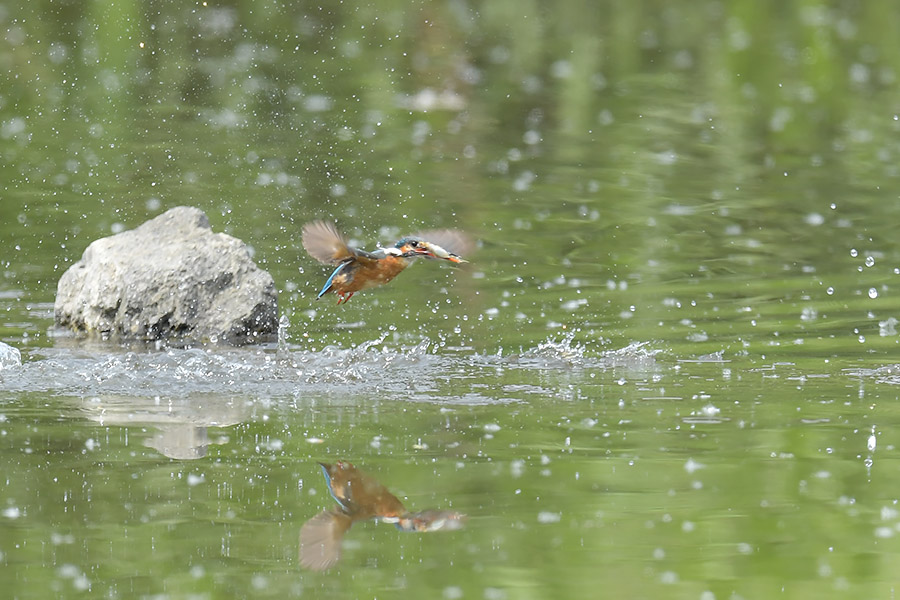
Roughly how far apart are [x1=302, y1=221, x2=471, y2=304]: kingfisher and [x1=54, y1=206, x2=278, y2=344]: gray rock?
3.97 feet

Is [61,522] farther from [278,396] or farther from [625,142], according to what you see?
[625,142]

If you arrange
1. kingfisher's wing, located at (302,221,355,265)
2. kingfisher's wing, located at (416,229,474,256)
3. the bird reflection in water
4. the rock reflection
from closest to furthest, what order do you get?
the bird reflection in water < the rock reflection < kingfisher's wing, located at (302,221,355,265) < kingfisher's wing, located at (416,229,474,256)

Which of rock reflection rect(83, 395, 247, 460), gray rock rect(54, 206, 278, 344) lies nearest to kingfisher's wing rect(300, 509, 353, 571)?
rock reflection rect(83, 395, 247, 460)

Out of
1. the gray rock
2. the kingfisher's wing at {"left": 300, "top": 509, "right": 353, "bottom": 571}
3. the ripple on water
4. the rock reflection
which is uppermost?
the gray rock

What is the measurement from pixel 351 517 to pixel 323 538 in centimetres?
28

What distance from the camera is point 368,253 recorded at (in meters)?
8.03

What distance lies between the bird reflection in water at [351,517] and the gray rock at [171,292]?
122 inches

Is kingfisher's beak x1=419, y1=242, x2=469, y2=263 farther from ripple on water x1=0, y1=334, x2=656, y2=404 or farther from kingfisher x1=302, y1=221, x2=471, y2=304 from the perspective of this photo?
ripple on water x1=0, y1=334, x2=656, y2=404

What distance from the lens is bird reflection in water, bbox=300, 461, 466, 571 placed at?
5695 mm

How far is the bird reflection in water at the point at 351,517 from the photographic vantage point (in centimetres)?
570

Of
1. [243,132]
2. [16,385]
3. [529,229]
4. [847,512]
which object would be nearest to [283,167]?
[243,132]

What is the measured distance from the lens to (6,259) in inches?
441

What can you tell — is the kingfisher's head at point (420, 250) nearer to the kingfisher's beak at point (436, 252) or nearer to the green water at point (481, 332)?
the kingfisher's beak at point (436, 252)

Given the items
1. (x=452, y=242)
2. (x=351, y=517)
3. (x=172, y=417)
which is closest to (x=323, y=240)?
(x=452, y=242)
